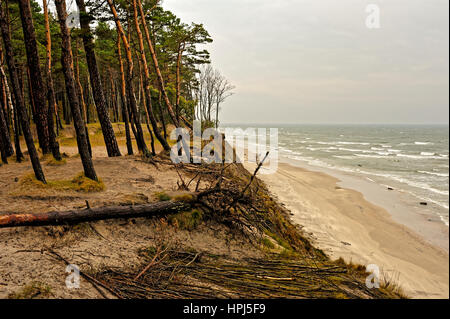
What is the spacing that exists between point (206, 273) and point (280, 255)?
82.1 inches

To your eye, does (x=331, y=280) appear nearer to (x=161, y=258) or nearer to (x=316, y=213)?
(x=161, y=258)

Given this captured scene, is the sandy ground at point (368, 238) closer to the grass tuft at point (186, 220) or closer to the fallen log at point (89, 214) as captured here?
the grass tuft at point (186, 220)

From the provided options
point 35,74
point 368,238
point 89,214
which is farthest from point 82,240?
point 368,238

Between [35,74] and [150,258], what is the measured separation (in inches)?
399

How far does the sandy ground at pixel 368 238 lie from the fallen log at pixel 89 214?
22.7 ft

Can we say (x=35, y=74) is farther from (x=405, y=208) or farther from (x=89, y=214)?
(x=405, y=208)

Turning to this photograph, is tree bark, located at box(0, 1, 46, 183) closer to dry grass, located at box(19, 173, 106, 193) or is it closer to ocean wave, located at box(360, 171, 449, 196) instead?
dry grass, located at box(19, 173, 106, 193)

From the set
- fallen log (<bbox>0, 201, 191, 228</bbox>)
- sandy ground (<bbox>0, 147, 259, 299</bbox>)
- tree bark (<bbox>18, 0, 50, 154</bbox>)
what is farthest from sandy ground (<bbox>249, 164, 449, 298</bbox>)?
tree bark (<bbox>18, 0, 50, 154</bbox>)

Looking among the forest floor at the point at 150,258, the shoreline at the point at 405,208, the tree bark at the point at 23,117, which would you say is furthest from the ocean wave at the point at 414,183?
the tree bark at the point at 23,117

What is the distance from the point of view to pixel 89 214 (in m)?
4.69

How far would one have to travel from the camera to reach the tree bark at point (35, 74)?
795 cm

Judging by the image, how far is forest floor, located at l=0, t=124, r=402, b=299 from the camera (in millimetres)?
3248
